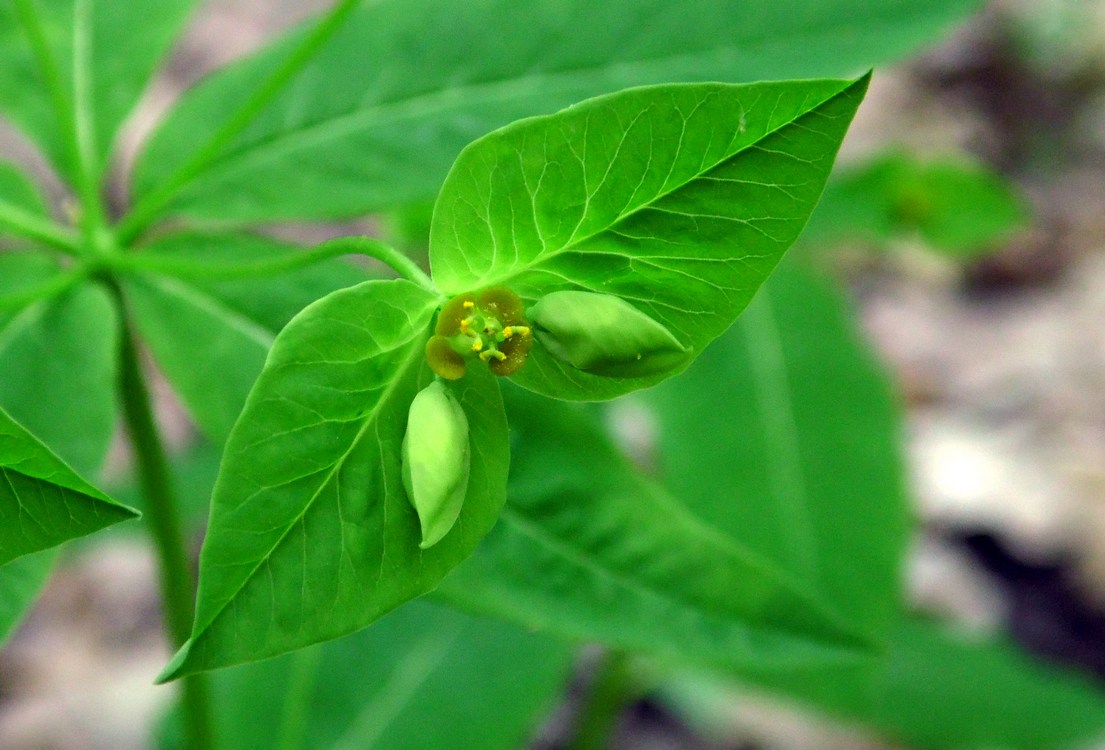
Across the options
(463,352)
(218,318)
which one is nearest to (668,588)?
(463,352)

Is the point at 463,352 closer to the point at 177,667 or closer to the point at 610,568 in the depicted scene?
the point at 177,667

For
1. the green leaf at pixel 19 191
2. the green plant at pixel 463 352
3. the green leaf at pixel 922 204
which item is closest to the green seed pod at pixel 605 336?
the green plant at pixel 463 352

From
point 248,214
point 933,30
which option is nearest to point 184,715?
point 248,214

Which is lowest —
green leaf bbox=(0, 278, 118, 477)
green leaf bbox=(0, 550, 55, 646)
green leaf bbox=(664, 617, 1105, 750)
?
green leaf bbox=(0, 550, 55, 646)

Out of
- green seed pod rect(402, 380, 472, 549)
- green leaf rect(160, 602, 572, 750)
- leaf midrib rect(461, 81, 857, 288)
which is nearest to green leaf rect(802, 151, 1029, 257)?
green leaf rect(160, 602, 572, 750)

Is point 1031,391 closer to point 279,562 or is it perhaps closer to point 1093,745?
point 1093,745

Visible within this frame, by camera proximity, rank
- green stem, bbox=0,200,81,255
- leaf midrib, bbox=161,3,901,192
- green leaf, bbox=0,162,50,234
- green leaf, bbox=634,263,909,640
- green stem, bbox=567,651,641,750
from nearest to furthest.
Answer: green stem, bbox=0,200,81,255 < green leaf, bbox=0,162,50,234 < leaf midrib, bbox=161,3,901,192 < green leaf, bbox=634,263,909,640 < green stem, bbox=567,651,641,750

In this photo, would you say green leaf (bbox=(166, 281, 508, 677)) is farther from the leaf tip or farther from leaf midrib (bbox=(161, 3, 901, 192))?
leaf midrib (bbox=(161, 3, 901, 192))

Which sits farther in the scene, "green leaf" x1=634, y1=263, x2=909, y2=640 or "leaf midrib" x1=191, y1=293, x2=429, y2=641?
"green leaf" x1=634, y1=263, x2=909, y2=640
